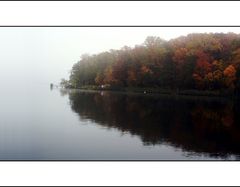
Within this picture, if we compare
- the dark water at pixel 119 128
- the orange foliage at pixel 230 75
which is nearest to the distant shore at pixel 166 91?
the dark water at pixel 119 128

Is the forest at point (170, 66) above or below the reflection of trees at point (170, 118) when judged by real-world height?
above

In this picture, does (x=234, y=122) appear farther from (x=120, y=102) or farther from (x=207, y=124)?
(x=120, y=102)

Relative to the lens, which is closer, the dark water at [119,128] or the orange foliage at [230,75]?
the dark water at [119,128]

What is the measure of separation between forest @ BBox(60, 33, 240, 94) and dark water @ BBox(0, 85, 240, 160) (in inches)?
31.0

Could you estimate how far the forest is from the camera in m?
12.2

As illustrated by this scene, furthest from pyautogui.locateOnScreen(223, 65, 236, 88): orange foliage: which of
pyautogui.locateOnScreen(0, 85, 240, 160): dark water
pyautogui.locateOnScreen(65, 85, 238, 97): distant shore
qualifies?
pyautogui.locateOnScreen(0, 85, 240, 160): dark water

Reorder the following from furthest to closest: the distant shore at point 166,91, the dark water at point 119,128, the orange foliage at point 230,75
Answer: the orange foliage at point 230,75
the distant shore at point 166,91
the dark water at point 119,128

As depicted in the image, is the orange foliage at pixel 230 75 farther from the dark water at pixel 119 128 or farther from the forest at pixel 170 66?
the dark water at pixel 119 128

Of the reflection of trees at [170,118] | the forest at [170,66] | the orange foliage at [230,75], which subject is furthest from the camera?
the orange foliage at [230,75]

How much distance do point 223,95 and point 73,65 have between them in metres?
6.37

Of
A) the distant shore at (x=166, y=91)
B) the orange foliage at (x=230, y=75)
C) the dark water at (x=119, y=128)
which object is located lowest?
the dark water at (x=119, y=128)

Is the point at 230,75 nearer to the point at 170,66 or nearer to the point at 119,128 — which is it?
the point at 170,66

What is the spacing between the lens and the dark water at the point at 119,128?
9312 mm

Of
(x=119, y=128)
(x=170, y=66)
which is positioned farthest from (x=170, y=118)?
(x=119, y=128)
